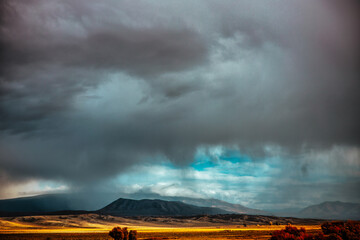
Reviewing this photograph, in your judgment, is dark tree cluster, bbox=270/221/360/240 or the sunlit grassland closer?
dark tree cluster, bbox=270/221/360/240

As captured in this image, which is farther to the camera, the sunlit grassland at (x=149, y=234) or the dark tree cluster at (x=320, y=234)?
the sunlit grassland at (x=149, y=234)

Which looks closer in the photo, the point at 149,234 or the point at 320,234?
the point at 320,234

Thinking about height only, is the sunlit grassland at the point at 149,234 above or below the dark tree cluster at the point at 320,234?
below

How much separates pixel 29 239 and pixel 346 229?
9306 cm

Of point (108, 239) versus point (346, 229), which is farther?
point (108, 239)

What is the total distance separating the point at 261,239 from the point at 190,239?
69.7ft

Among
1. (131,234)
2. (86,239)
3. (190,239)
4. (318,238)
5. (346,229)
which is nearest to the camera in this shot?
(318,238)

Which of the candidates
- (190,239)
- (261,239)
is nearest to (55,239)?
(190,239)

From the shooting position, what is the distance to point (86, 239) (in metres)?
106

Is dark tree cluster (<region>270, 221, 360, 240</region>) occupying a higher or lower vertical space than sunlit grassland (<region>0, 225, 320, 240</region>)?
higher

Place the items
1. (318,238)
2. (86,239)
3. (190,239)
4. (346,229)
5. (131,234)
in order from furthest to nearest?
(86,239)
(190,239)
(131,234)
(346,229)
(318,238)

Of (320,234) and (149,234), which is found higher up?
(320,234)

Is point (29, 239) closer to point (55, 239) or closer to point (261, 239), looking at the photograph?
point (55, 239)

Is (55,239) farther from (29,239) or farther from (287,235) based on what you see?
(287,235)
